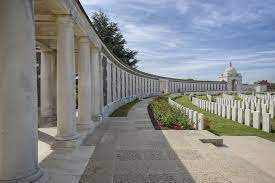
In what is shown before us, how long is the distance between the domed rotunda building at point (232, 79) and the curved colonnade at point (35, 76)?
70936 millimetres

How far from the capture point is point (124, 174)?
6188 millimetres

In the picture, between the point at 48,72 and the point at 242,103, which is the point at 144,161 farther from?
the point at 242,103

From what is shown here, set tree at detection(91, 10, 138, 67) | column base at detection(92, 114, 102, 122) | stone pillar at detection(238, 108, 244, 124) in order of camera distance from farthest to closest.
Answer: tree at detection(91, 10, 138, 67) → stone pillar at detection(238, 108, 244, 124) → column base at detection(92, 114, 102, 122)

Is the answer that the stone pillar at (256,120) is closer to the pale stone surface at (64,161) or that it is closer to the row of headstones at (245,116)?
the row of headstones at (245,116)

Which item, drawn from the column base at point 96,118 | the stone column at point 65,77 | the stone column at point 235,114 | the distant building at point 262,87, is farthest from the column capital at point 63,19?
the distant building at point 262,87

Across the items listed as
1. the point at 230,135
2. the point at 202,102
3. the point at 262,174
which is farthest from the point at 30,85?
the point at 202,102

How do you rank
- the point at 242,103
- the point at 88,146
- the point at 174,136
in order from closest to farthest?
the point at 88,146
the point at 174,136
the point at 242,103

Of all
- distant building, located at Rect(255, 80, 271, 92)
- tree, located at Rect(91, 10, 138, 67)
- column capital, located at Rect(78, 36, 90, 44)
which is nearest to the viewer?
column capital, located at Rect(78, 36, 90, 44)

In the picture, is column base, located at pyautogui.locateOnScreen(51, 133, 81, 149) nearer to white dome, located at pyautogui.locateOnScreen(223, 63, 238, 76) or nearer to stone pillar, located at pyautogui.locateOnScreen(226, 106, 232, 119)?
stone pillar, located at pyautogui.locateOnScreen(226, 106, 232, 119)

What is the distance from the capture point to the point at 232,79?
8525cm

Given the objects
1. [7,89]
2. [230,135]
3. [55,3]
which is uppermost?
[55,3]

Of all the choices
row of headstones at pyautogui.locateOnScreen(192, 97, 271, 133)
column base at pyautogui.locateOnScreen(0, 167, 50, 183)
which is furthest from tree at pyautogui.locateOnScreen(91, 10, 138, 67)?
column base at pyautogui.locateOnScreen(0, 167, 50, 183)

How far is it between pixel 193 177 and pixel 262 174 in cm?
137

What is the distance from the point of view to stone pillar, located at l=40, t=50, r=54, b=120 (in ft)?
51.5
